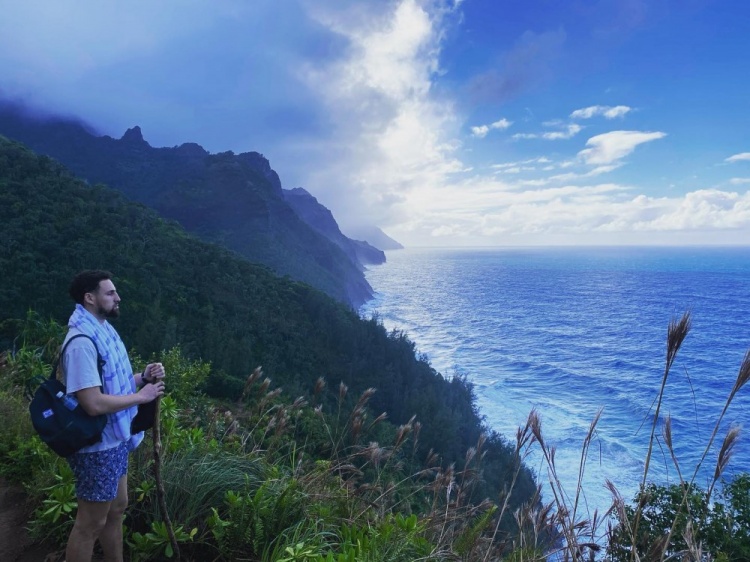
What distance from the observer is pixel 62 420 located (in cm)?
223

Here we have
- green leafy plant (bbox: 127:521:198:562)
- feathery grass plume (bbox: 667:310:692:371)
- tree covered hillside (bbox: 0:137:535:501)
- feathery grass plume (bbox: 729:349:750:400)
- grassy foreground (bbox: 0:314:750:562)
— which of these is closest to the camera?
feathery grass plume (bbox: 729:349:750:400)

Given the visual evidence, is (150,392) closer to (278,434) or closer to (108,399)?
(108,399)

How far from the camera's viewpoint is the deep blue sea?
28438 mm

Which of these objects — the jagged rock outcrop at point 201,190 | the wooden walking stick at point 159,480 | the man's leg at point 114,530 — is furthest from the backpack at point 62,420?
the jagged rock outcrop at point 201,190

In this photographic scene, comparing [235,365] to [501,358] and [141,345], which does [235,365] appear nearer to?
[141,345]

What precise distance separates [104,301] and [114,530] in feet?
4.65

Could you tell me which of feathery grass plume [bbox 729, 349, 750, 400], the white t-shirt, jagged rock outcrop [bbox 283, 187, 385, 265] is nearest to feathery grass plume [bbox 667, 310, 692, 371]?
feathery grass plume [bbox 729, 349, 750, 400]

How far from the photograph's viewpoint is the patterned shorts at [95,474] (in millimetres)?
2393

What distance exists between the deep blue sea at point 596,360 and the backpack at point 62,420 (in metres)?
2.57

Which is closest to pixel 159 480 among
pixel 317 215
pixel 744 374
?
pixel 744 374

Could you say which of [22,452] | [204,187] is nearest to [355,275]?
[204,187]

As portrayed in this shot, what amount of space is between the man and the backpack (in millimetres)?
54

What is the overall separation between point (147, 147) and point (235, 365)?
9574cm

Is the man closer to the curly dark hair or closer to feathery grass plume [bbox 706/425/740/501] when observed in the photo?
the curly dark hair
